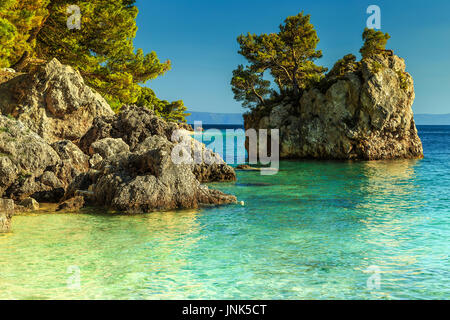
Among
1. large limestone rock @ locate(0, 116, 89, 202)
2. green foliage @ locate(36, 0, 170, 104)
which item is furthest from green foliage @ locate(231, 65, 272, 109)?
large limestone rock @ locate(0, 116, 89, 202)

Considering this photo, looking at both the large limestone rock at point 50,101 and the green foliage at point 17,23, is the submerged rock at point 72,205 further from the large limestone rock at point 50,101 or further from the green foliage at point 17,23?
the large limestone rock at point 50,101

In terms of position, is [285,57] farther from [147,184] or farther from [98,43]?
[147,184]

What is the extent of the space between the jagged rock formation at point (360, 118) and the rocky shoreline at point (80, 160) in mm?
16866

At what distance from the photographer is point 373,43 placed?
121 feet

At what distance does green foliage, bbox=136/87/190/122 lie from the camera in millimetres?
62031

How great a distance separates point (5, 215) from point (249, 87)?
34812 mm

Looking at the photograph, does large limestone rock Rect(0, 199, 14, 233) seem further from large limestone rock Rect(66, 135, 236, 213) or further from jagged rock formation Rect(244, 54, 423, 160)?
jagged rock formation Rect(244, 54, 423, 160)

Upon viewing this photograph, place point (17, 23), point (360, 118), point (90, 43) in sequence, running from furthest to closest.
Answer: point (360, 118), point (90, 43), point (17, 23)

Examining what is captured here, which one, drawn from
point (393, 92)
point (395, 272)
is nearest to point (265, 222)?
point (395, 272)

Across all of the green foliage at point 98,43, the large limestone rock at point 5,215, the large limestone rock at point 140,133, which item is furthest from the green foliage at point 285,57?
the large limestone rock at point 5,215

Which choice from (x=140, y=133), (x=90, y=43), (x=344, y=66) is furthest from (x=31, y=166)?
(x=344, y=66)

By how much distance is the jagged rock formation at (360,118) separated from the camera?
111ft

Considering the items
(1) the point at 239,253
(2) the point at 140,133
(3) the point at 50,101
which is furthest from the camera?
(3) the point at 50,101

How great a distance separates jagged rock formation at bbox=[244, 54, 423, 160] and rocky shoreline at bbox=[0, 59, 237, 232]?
16866 millimetres
